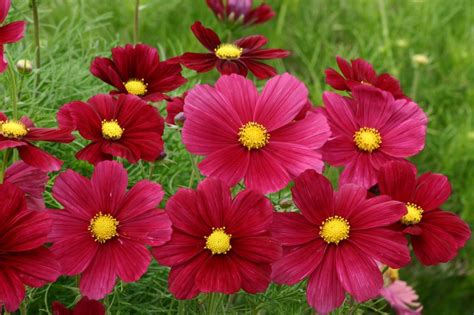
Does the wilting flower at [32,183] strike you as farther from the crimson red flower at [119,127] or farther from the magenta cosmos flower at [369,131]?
the magenta cosmos flower at [369,131]

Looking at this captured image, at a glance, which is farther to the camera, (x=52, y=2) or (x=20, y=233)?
(x=52, y=2)

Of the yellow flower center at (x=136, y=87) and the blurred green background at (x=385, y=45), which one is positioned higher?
the blurred green background at (x=385, y=45)

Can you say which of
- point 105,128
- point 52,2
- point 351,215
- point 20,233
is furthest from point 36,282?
point 52,2

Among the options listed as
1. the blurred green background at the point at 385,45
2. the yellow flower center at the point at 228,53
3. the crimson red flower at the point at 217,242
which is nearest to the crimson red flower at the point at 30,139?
the crimson red flower at the point at 217,242

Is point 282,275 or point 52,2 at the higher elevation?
point 52,2

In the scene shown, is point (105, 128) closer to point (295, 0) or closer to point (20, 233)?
point (20, 233)

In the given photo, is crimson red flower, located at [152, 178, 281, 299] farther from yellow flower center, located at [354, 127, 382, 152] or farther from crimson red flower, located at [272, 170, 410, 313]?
yellow flower center, located at [354, 127, 382, 152]
